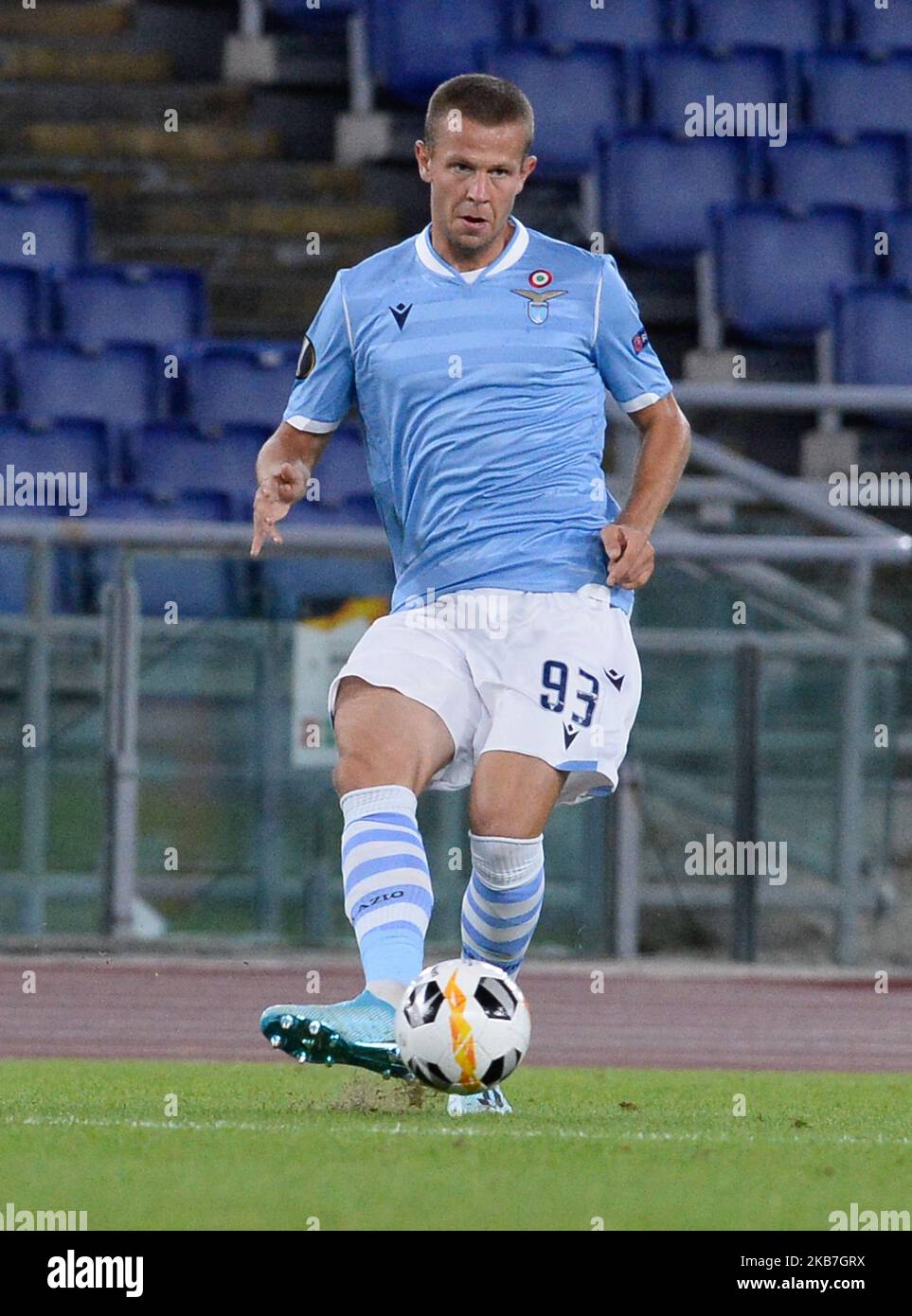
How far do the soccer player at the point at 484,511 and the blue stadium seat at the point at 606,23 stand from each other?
10836 millimetres

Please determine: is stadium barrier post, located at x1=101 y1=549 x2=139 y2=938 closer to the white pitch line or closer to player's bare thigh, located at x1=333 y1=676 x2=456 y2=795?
the white pitch line

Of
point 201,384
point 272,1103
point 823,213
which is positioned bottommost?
point 272,1103

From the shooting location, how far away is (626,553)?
5844 mm

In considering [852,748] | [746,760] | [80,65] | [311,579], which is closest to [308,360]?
[311,579]

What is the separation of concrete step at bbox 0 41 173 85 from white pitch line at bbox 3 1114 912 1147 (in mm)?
12839

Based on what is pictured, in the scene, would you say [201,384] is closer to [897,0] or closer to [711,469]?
[711,469]

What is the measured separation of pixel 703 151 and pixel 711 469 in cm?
323

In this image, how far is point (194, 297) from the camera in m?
15.1

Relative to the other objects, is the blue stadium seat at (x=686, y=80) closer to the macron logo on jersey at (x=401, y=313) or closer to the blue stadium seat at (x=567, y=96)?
the blue stadium seat at (x=567, y=96)

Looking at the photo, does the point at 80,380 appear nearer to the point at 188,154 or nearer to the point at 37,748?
the point at 37,748

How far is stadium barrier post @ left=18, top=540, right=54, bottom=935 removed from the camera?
11961mm

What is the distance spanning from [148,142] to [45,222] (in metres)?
1.88
